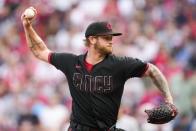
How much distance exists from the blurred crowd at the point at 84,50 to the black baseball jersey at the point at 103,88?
3.18m

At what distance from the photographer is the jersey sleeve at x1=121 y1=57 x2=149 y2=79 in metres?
5.50

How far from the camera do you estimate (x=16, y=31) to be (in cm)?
1325

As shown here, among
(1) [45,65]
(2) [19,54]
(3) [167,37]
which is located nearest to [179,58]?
(3) [167,37]

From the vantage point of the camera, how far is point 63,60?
586 centimetres

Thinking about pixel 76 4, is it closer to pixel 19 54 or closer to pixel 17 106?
pixel 19 54

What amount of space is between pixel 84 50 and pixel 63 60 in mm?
5482

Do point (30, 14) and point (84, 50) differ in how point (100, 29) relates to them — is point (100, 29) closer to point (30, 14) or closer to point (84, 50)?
point (30, 14)

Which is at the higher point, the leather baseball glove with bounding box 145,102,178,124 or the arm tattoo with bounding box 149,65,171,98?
the arm tattoo with bounding box 149,65,171,98

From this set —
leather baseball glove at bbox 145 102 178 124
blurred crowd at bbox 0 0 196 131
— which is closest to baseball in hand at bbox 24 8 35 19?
leather baseball glove at bbox 145 102 178 124

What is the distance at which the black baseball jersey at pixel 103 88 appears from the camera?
5.53 meters

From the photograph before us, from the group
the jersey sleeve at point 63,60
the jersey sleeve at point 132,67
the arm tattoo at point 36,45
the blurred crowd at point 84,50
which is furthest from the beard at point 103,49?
the blurred crowd at point 84,50

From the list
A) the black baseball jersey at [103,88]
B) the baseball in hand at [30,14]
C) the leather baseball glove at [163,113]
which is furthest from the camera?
the baseball in hand at [30,14]

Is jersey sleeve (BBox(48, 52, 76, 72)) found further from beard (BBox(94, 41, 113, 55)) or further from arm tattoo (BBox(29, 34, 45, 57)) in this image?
beard (BBox(94, 41, 113, 55))

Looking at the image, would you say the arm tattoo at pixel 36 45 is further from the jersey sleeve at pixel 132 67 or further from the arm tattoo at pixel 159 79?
the arm tattoo at pixel 159 79
